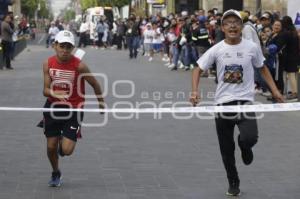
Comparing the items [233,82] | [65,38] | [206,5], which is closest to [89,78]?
[65,38]

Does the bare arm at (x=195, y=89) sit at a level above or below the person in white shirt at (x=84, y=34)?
above

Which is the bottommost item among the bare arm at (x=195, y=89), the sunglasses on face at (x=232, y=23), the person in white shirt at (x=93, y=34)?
the person in white shirt at (x=93, y=34)

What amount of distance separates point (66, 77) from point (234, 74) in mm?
1704

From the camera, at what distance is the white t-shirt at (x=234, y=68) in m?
7.67

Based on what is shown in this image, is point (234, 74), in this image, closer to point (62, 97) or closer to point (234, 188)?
point (234, 188)

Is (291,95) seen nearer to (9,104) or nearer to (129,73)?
(9,104)

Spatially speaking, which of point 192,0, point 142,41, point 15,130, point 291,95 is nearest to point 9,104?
point 15,130

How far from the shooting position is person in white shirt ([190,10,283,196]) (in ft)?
25.1

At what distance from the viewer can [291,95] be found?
54.0 ft

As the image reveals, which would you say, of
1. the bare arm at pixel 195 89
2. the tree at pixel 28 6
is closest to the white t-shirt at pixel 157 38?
the bare arm at pixel 195 89

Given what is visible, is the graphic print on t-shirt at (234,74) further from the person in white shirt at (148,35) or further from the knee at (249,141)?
the person in white shirt at (148,35)

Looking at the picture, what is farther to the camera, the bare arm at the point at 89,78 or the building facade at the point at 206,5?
the building facade at the point at 206,5

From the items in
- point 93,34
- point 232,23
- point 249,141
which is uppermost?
point 232,23

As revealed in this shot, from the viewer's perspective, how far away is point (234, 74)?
767cm
